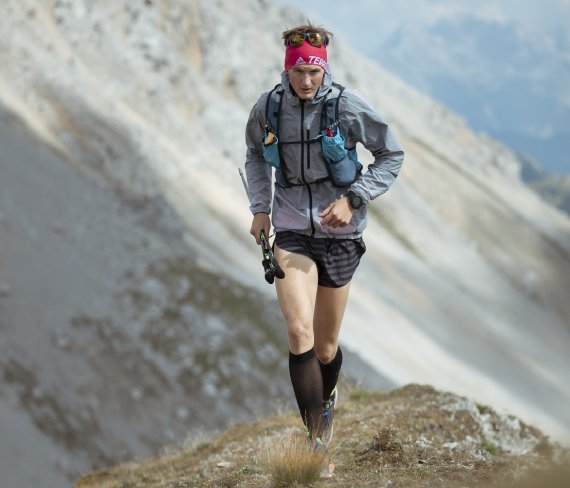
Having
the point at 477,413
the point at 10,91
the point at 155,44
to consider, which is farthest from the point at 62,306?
the point at 155,44

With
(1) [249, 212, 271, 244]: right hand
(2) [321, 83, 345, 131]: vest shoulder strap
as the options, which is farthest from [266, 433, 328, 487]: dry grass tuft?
(2) [321, 83, 345, 131]: vest shoulder strap

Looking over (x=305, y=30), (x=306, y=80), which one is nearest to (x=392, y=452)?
(x=306, y=80)

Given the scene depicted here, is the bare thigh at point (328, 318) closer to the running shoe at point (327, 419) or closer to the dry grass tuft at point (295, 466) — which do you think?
the running shoe at point (327, 419)

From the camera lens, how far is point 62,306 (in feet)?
93.1

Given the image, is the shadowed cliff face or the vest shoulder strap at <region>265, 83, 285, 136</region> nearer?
the vest shoulder strap at <region>265, 83, 285, 136</region>

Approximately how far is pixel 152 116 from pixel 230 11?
71.6 feet

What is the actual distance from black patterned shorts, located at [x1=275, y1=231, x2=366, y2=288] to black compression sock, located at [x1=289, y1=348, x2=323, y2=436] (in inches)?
23.9

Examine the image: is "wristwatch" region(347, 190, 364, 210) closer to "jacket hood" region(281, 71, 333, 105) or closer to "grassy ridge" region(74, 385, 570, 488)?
"jacket hood" region(281, 71, 333, 105)

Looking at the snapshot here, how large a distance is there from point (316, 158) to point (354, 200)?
1.40ft

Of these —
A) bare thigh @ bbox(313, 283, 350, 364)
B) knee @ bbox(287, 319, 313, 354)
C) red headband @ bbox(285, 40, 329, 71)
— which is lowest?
knee @ bbox(287, 319, 313, 354)

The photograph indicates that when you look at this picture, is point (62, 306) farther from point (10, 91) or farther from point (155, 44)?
point (155, 44)

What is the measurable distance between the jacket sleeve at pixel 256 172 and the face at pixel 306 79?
59 centimetres

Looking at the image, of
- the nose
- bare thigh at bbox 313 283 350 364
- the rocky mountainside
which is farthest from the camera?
the rocky mountainside

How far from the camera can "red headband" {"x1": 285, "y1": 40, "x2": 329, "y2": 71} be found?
5.80 metres
